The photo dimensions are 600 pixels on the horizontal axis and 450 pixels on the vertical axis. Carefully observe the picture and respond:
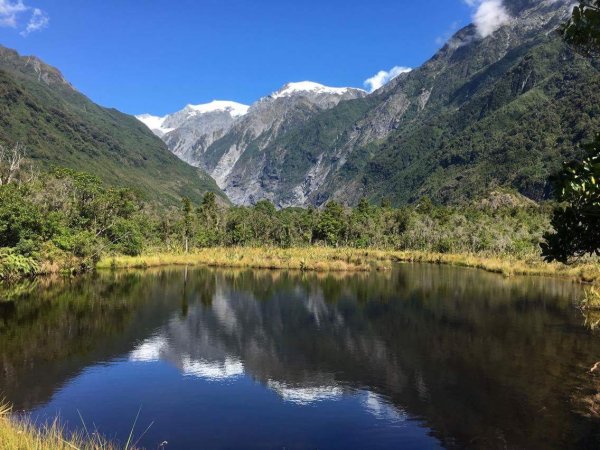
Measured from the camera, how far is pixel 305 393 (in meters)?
25.0

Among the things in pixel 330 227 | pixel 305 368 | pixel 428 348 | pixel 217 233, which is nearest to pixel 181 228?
pixel 217 233

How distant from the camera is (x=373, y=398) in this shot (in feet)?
79.0

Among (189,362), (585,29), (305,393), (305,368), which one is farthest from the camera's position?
(189,362)

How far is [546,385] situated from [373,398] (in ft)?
29.8

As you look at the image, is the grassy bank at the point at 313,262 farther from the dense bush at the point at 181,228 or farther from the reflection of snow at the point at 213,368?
the reflection of snow at the point at 213,368

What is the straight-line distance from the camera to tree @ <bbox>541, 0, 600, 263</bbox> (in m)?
12.8

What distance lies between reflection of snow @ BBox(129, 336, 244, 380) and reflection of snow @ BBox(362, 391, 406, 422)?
787 centimetres

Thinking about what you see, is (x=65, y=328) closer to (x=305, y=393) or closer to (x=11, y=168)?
(x=305, y=393)

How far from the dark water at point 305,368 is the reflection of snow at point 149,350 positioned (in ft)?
0.44

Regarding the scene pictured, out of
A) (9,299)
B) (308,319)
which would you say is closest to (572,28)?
(308,319)

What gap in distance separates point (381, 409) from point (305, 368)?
7.00 metres

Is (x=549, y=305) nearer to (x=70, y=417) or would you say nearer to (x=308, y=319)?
(x=308, y=319)

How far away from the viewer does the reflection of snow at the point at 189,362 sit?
28156mm

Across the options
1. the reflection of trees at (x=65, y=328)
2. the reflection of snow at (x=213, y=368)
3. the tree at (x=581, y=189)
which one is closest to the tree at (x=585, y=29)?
the tree at (x=581, y=189)
